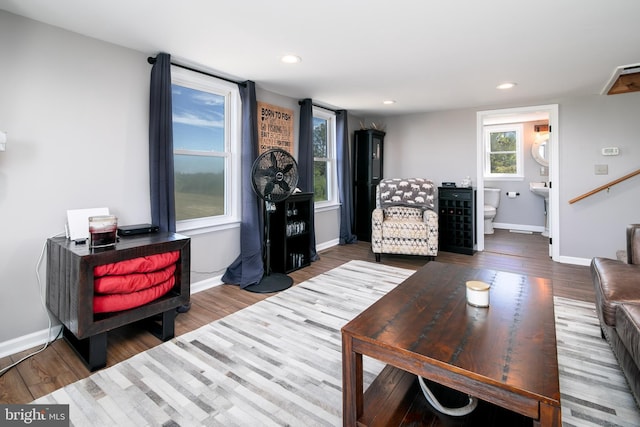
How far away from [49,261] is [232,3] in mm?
1979

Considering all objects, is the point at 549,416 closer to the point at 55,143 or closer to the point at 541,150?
the point at 55,143

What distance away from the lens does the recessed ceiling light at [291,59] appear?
2.63m

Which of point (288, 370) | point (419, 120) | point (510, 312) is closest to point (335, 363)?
point (288, 370)

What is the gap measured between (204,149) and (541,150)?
225 inches

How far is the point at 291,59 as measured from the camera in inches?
106

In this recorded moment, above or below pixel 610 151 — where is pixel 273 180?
below

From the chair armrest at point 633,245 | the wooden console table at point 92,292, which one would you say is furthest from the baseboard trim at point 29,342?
the chair armrest at point 633,245

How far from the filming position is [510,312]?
146 cm

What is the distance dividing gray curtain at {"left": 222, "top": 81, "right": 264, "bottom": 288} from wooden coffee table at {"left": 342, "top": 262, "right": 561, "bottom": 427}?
1.91 m

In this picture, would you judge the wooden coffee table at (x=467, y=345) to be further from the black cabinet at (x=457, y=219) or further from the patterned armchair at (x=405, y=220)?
the black cabinet at (x=457, y=219)

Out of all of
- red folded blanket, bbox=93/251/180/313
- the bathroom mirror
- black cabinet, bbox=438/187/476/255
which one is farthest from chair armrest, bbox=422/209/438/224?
the bathroom mirror

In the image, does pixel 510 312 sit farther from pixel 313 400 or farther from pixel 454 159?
pixel 454 159

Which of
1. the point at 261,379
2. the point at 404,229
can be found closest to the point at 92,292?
the point at 261,379

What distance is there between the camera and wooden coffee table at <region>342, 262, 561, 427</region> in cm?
96
